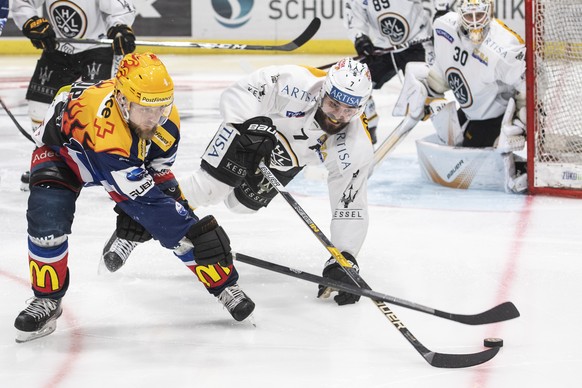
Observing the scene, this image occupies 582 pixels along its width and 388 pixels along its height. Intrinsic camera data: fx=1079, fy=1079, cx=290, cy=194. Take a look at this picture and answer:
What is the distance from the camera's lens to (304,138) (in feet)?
11.1

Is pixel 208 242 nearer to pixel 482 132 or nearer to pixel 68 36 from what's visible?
pixel 68 36

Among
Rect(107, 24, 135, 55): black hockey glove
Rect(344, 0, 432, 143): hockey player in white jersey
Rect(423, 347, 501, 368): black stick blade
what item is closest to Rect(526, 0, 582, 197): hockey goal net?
Rect(344, 0, 432, 143): hockey player in white jersey

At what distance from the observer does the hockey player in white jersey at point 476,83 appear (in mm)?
4711

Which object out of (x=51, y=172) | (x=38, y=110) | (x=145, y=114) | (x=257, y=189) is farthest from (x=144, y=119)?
(x=38, y=110)

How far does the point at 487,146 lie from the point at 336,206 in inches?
74.9

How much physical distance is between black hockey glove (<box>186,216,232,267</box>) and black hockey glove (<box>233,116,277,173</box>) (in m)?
0.48

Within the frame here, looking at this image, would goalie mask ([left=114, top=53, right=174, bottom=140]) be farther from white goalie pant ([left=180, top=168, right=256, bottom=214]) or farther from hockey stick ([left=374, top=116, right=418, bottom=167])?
hockey stick ([left=374, top=116, right=418, bottom=167])

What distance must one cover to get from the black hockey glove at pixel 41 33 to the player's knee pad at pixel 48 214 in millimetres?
1901

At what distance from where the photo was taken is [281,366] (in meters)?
2.63

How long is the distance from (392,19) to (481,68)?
1043mm

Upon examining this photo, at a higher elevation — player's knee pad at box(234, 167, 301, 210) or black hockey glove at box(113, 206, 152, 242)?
black hockey glove at box(113, 206, 152, 242)

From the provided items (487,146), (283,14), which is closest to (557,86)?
(487,146)

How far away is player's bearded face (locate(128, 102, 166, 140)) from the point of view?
2.61 meters

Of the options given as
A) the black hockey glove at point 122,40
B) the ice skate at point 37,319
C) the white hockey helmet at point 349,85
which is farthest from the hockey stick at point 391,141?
the ice skate at point 37,319
